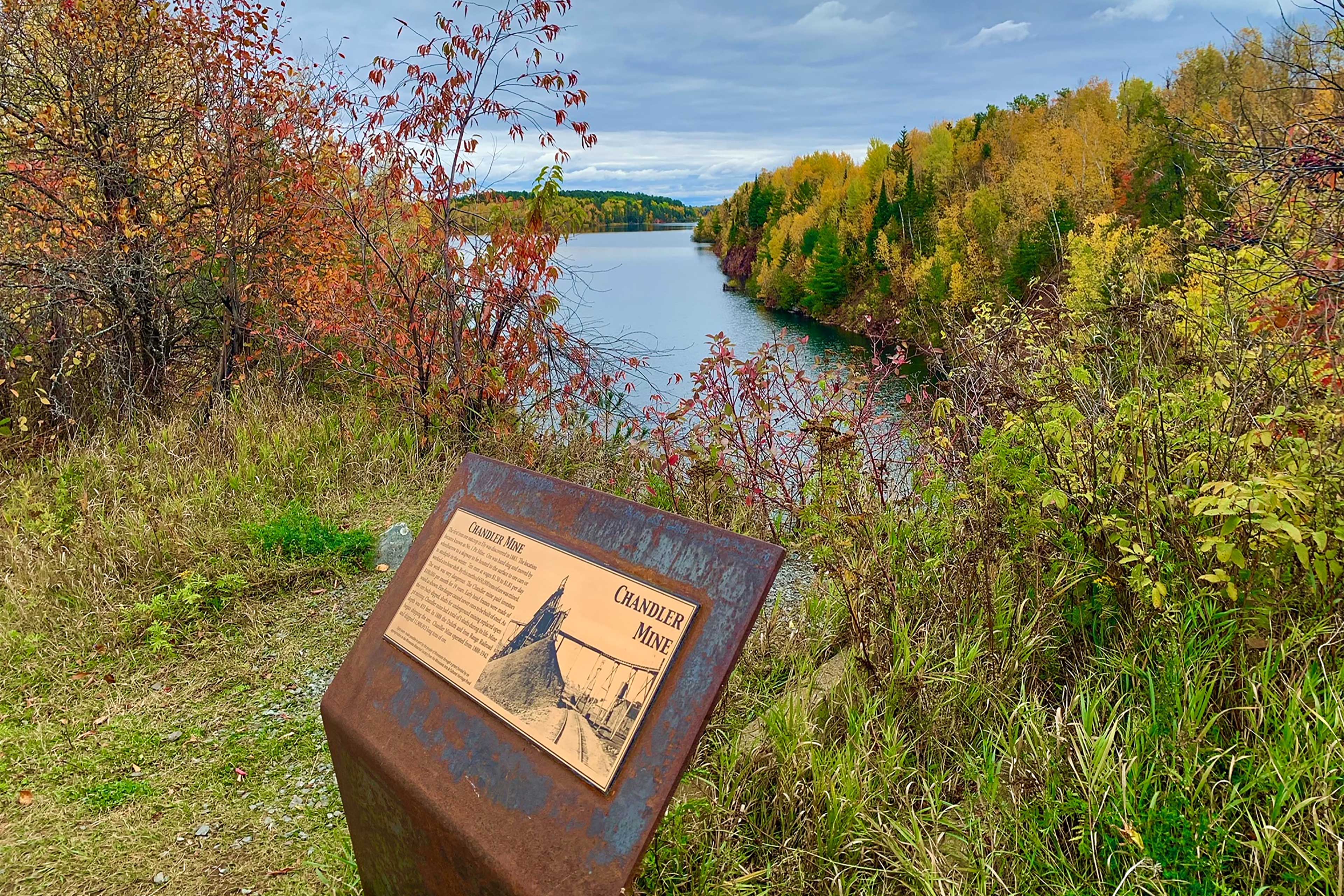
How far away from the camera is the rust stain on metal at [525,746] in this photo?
5.03 feet

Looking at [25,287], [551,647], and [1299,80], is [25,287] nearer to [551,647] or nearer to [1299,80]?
A: [551,647]

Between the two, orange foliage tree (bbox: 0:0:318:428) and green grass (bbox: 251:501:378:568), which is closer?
green grass (bbox: 251:501:378:568)

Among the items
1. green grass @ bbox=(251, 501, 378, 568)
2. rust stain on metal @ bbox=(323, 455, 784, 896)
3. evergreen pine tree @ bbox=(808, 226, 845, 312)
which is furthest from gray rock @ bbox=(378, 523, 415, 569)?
evergreen pine tree @ bbox=(808, 226, 845, 312)

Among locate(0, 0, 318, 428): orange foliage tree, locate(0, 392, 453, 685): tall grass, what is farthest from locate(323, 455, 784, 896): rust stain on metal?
locate(0, 0, 318, 428): orange foliage tree

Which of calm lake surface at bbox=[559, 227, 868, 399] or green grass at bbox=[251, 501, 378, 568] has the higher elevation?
calm lake surface at bbox=[559, 227, 868, 399]

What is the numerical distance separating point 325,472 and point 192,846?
10.4 ft

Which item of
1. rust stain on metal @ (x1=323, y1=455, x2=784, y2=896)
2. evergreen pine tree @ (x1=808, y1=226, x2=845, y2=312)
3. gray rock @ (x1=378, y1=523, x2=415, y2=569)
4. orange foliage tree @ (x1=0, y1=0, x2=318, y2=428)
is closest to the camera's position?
rust stain on metal @ (x1=323, y1=455, x2=784, y2=896)

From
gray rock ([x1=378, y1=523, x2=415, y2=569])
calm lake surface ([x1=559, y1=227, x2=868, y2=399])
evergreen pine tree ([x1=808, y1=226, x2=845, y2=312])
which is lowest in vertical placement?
gray rock ([x1=378, y1=523, x2=415, y2=569])

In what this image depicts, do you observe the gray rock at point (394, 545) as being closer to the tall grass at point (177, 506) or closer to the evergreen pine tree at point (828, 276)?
the tall grass at point (177, 506)

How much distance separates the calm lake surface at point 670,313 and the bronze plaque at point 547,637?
10.5 feet

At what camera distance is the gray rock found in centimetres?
461

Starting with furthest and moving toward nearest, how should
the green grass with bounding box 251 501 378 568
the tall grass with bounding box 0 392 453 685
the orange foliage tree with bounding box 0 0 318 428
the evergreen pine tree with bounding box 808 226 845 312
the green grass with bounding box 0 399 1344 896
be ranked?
the evergreen pine tree with bounding box 808 226 845 312, the orange foliage tree with bounding box 0 0 318 428, the green grass with bounding box 251 501 378 568, the tall grass with bounding box 0 392 453 685, the green grass with bounding box 0 399 1344 896

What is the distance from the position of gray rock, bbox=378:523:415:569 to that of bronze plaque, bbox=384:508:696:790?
2575 mm

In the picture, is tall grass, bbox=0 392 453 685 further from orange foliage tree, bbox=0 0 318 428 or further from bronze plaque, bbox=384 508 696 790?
bronze plaque, bbox=384 508 696 790
